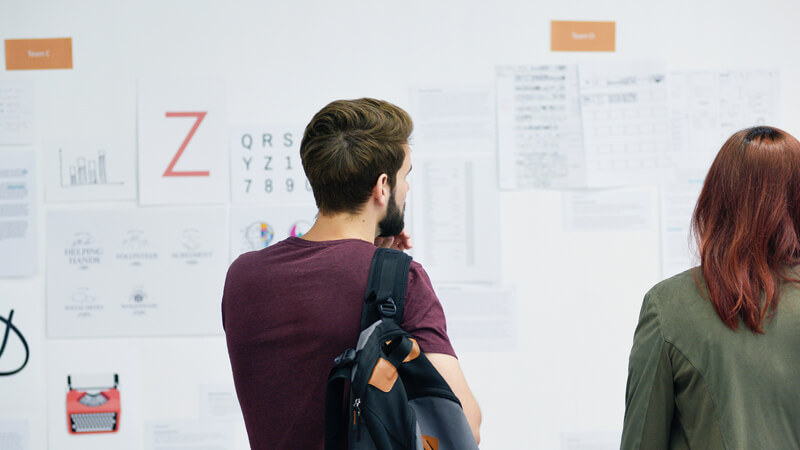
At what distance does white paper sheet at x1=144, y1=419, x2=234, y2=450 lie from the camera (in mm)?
1624

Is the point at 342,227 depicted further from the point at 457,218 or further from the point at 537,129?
the point at 537,129

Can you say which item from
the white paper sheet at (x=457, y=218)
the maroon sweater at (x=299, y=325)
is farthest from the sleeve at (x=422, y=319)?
the white paper sheet at (x=457, y=218)

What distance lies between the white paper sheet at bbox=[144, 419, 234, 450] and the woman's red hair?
130 cm

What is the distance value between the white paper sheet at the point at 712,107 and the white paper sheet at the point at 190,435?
1.46 m

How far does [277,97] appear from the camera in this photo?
1619 mm

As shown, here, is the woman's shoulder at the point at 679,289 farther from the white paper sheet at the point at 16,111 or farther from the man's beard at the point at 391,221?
the white paper sheet at the point at 16,111

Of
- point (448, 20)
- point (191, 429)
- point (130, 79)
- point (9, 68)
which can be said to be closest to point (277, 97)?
point (130, 79)

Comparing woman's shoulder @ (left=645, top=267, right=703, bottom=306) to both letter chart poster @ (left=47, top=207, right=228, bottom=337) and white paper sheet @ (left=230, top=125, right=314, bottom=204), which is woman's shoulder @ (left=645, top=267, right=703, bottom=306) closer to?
white paper sheet @ (left=230, top=125, right=314, bottom=204)

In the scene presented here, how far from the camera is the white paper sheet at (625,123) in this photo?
1615mm

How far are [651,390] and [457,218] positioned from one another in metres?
0.80

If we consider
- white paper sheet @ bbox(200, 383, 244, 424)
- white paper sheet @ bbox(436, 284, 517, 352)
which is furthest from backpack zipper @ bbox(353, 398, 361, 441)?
white paper sheet @ bbox(200, 383, 244, 424)

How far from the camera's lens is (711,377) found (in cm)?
85

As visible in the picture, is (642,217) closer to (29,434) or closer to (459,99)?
(459,99)

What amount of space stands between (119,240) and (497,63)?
114 cm
